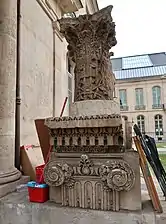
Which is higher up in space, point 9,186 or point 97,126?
point 97,126

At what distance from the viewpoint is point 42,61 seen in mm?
4984

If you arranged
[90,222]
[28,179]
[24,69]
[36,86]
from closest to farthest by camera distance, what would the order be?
[90,222] < [28,179] < [24,69] < [36,86]

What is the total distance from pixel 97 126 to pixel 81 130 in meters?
0.20

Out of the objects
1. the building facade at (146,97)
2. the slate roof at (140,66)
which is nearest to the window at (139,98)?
the building facade at (146,97)

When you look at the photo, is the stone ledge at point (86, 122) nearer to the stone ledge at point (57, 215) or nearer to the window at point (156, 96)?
the stone ledge at point (57, 215)

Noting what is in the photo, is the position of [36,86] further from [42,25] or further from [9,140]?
[9,140]

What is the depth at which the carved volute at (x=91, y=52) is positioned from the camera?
259cm

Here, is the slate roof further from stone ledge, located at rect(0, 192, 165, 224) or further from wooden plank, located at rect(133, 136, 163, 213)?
stone ledge, located at rect(0, 192, 165, 224)

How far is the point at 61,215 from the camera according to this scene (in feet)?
6.50

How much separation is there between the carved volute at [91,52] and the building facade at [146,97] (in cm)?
3126

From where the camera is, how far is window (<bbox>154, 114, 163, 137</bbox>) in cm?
3322

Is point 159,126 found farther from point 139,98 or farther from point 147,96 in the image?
point 139,98

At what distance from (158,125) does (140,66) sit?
1181cm

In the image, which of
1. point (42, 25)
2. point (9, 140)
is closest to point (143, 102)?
point (42, 25)
